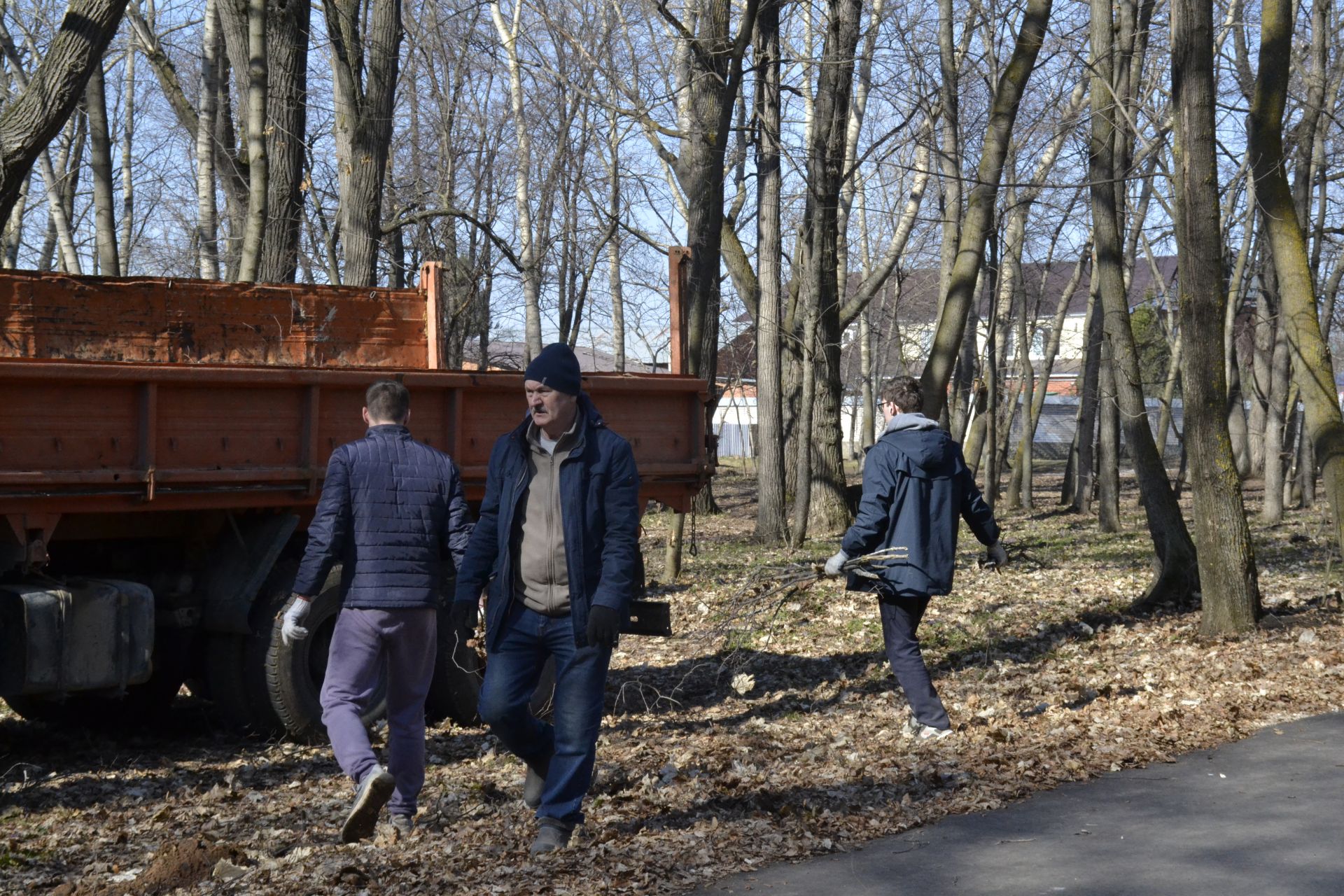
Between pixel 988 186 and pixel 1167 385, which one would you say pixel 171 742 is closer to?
pixel 988 186

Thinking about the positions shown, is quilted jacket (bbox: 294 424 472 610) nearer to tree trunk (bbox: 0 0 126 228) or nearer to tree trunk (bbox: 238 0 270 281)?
tree trunk (bbox: 0 0 126 228)

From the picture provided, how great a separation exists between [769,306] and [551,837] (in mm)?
13134

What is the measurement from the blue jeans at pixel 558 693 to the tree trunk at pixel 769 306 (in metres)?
12.6

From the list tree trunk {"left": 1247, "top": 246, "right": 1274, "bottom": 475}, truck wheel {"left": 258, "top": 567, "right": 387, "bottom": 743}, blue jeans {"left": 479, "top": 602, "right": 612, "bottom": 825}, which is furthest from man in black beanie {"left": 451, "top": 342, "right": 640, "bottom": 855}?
tree trunk {"left": 1247, "top": 246, "right": 1274, "bottom": 475}

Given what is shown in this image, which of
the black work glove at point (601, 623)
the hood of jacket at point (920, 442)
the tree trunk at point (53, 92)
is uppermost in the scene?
the tree trunk at point (53, 92)

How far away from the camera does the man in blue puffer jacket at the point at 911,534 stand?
728 centimetres

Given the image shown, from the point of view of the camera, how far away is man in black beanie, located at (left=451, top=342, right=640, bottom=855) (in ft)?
17.2

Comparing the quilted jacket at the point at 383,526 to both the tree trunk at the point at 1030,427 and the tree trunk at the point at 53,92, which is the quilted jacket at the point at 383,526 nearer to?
the tree trunk at the point at 53,92

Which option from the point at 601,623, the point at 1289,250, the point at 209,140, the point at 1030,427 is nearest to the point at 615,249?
the point at 1030,427

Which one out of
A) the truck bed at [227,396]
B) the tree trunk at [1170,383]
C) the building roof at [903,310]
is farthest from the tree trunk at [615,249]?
the truck bed at [227,396]

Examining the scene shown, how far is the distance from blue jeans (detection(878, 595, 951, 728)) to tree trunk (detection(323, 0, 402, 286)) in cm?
770

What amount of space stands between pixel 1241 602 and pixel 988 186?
461cm

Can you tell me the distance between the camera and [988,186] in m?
12.7

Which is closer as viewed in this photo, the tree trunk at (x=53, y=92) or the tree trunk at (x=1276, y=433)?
the tree trunk at (x=53, y=92)
